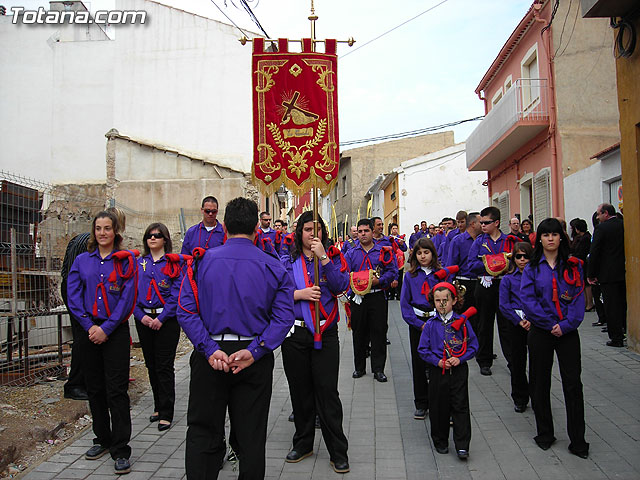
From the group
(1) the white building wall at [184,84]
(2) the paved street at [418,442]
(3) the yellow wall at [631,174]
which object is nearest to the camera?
(2) the paved street at [418,442]

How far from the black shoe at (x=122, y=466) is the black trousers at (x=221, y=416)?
1.31 meters

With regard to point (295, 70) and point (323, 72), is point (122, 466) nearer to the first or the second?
point (295, 70)

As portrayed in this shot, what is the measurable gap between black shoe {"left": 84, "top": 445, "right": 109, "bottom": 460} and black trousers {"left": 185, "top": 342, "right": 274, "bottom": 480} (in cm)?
174

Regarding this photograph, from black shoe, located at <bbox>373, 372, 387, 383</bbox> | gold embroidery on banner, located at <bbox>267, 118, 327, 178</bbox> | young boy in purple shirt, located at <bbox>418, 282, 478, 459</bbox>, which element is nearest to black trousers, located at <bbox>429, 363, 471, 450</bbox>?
young boy in purple shirt, located at <bbox>418, 282, 478, 459</bbox>

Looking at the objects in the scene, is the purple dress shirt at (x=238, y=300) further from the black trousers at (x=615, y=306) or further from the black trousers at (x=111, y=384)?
the black trousers at (x=615, y=306)

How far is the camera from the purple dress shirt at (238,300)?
3.51m

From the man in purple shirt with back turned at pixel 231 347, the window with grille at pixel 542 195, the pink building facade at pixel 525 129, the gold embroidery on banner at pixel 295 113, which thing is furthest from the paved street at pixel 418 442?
the pink building facade at pixel 525 129

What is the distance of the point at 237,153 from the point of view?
1966cm

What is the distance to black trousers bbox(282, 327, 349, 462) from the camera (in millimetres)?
4621

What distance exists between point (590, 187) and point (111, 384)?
38.3 ft

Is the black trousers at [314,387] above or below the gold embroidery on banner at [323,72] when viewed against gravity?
below

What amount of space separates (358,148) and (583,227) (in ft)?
102

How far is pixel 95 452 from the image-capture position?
4.86m

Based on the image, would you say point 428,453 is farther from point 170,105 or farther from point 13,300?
point 170,105
